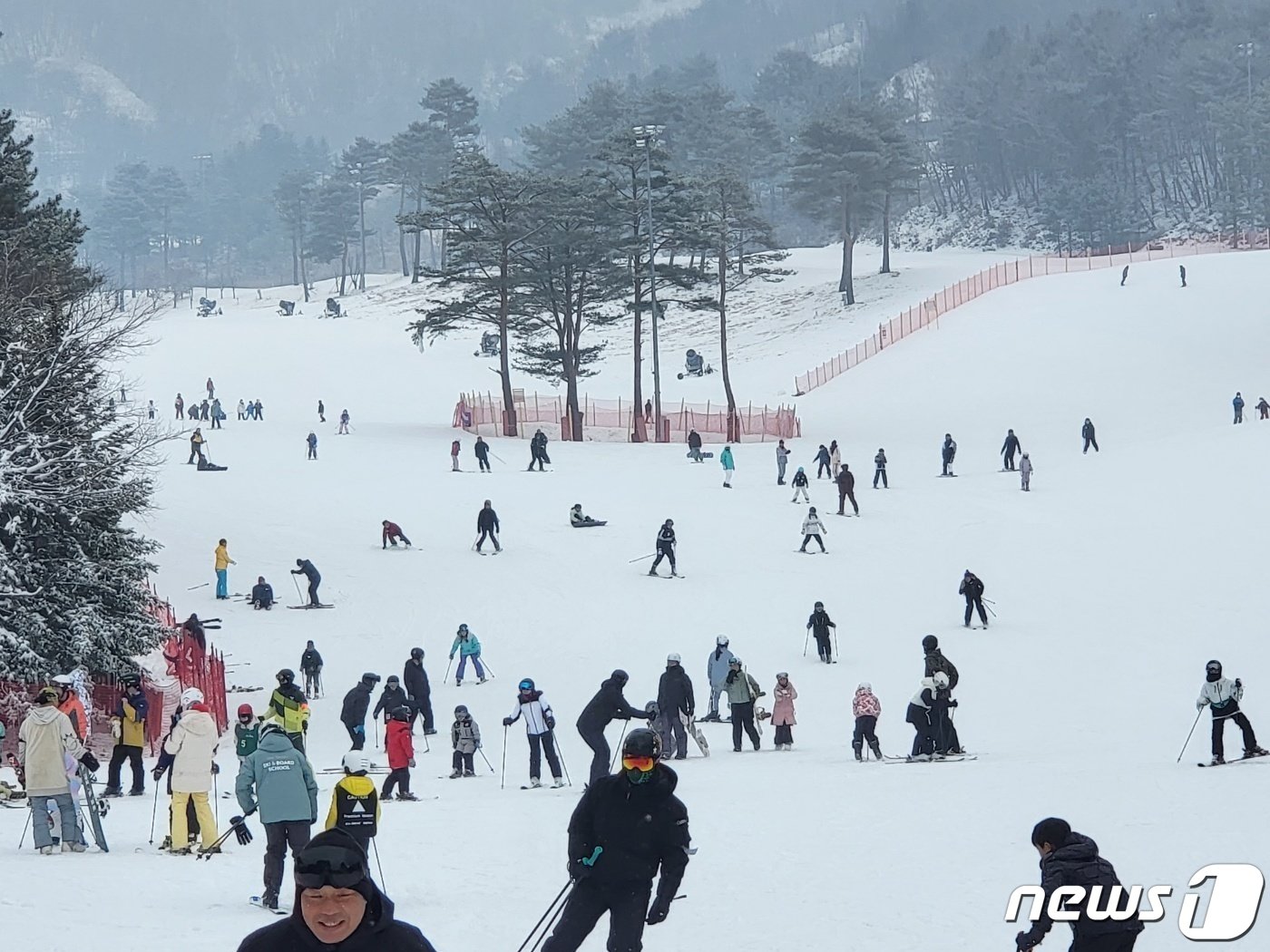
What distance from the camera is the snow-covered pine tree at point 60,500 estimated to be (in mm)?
22344

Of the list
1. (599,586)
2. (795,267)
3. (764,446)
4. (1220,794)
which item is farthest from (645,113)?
(1220,794)

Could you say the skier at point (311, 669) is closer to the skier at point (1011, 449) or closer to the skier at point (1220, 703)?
the skier at point (1220, 703)

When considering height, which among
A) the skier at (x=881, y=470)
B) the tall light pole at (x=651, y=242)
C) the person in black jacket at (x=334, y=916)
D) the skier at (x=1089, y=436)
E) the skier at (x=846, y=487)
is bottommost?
the person in black jacket at (x=334, y=916)

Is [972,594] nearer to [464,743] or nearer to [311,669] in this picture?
[311,669]

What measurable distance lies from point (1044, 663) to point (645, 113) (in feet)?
293

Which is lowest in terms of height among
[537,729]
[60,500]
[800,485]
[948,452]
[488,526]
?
[537,729]

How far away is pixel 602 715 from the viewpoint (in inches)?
615

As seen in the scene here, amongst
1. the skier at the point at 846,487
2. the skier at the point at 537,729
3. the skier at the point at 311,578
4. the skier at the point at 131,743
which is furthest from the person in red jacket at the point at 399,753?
the skier at the point at 846,487

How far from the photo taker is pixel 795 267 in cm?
9938

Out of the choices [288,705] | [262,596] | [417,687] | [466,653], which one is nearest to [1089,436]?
[262,596]

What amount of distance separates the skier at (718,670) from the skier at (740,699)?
466 millimetres

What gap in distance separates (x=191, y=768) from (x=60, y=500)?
436 inches

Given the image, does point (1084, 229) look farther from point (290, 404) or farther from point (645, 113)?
point (290, 404)

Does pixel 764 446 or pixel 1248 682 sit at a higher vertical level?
pixel 764 446
